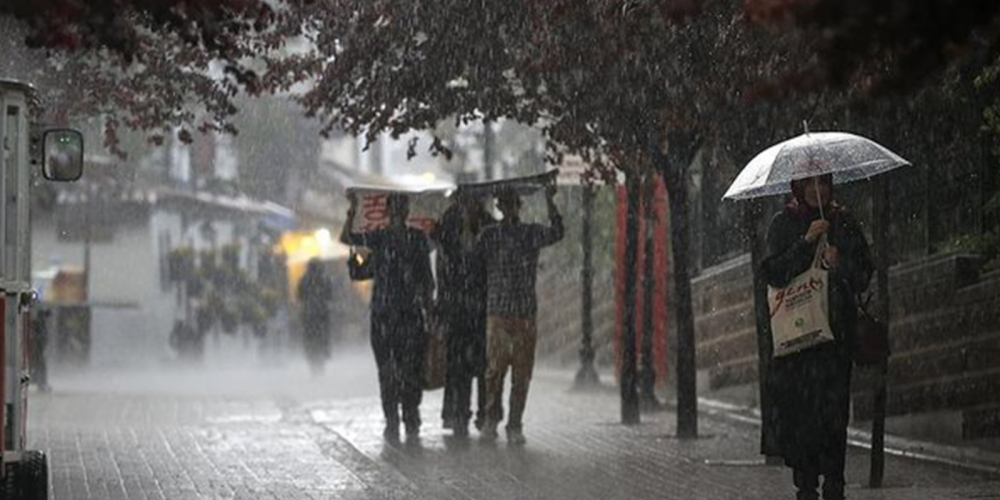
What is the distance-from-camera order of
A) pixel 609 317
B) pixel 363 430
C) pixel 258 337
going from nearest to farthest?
1. pixel 363 430
2. pixel 609 317
3. pixel 258 337

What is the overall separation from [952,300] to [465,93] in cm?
396

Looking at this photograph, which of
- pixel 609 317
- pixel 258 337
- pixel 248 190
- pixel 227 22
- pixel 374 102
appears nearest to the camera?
pixel 227 22

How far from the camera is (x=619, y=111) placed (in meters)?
16.2

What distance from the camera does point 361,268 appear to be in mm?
17469

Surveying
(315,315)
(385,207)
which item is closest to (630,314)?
(385,207)

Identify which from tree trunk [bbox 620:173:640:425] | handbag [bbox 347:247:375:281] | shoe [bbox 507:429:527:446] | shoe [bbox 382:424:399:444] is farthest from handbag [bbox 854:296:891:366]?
tree trunk [bbox 620:173:640:425]

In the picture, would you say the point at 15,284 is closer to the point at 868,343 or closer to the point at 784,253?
the point at 784,253

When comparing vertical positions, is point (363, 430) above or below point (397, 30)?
below

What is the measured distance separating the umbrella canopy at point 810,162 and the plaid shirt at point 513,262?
4.52 m

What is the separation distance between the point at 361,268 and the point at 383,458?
92.4 inches

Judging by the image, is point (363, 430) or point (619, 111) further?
point (363, 430)

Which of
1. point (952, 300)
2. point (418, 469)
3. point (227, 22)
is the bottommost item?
point (418, 469)

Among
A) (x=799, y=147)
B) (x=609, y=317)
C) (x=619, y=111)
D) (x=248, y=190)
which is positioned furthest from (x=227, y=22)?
(x=248, y=190)

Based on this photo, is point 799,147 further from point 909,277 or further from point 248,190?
point 248,190
